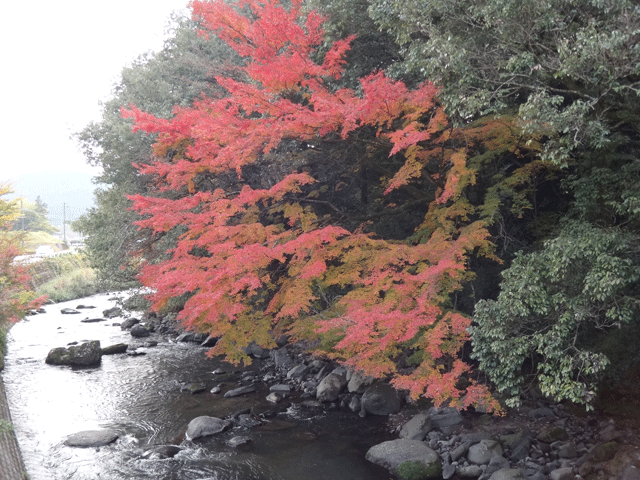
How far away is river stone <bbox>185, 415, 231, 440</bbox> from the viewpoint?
8.88m

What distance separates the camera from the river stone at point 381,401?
9.53 m

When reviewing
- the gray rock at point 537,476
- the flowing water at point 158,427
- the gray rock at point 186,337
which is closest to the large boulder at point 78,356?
the flowing water at point 158,427

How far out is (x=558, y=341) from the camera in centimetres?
609

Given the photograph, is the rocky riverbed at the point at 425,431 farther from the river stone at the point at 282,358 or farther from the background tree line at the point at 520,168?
the background tree line at the point at 520,168

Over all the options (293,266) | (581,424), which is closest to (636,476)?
(581,424)

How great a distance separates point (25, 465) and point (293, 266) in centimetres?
565

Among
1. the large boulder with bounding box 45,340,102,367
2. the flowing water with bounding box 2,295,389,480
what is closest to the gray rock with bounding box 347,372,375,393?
the flowing water with bounding box 2,295,389,480

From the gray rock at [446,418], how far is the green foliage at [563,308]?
202 cm

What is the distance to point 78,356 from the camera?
1380cm

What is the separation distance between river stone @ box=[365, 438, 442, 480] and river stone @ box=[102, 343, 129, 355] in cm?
1034

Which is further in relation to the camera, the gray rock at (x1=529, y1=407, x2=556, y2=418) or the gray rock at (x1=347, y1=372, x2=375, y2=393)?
the gray rock at (x1=347, y1=372, x2=375, y2=393)

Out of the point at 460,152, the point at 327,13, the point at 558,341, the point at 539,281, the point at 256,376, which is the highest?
the point at 327,13

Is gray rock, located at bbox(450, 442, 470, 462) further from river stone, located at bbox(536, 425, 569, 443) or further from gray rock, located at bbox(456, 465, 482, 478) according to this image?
river stone, located at bbox(536, 425, 569, 443)

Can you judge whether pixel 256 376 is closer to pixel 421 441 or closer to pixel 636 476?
pixel 421 441
